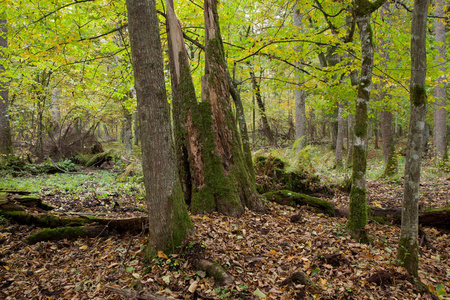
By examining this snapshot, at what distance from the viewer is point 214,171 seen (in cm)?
521

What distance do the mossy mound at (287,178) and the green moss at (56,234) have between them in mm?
4773

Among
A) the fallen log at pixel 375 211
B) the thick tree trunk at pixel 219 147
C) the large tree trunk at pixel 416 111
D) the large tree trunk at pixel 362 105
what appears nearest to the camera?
the large tree trunk at pixel 416 111

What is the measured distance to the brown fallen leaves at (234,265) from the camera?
3.24 meters

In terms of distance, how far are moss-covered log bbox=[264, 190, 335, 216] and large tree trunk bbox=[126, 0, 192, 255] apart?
3.45 m

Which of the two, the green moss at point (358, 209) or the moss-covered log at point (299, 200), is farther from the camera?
the moss-covered log at point (299, 200)

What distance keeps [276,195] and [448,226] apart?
3.68m

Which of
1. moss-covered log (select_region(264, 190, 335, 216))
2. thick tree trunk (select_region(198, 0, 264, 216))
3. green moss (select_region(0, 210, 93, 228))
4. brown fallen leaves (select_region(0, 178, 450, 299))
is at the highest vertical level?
thick tree trunk (select_region(198, 0, 264, 216))

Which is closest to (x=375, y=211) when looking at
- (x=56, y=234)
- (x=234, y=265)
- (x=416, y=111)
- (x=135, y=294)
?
(x=416, y=111)

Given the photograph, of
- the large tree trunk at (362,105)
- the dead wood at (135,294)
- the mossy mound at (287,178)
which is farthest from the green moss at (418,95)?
the mossy mound at (287,178)

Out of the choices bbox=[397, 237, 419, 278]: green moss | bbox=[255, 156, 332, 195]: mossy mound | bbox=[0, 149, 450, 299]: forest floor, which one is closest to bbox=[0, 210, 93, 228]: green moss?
bbox=[0, 149, 450, 299]: forest floor

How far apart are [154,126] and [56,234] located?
10.2ft

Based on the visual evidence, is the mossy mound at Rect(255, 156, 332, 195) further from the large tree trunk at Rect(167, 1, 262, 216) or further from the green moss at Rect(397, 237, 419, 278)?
the green moss at Rect(397, 237, 419, 278)

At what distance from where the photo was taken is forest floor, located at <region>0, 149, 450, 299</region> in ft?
10.6

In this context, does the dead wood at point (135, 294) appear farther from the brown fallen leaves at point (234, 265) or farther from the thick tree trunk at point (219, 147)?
the thick tree trunk at point (219, 147)
